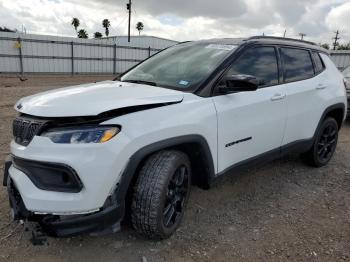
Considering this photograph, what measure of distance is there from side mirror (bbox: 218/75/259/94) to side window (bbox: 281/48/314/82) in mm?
1113

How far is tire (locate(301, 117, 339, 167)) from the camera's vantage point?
4.52 metres

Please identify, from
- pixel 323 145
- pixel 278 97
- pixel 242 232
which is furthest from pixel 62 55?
pixel 242 232

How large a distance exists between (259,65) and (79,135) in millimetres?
2164

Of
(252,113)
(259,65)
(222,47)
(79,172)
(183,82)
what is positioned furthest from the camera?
(259,65)

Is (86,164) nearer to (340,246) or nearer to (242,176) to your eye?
(340,246)

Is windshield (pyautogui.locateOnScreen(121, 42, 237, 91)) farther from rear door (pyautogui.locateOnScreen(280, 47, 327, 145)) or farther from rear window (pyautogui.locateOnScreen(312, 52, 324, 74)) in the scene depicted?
rear window (pyautogui.locateOnScreen(312, 52, 324, 74))

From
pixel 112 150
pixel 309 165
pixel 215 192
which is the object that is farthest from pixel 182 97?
pixel 309 165

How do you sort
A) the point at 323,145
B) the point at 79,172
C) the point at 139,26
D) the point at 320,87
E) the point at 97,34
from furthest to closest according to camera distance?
the point at 139,26 < the point at 97,34 < the point at 323,145 < the point at 320,87 < the point at 79,172

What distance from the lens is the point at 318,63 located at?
4.45 metres

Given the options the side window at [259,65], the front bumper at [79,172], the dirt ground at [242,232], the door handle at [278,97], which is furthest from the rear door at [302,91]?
the front bumper at [79,172]

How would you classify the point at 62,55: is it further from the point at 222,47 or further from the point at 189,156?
the point at 189,156

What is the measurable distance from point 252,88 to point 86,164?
157cm

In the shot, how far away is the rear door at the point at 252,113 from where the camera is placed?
2996mm

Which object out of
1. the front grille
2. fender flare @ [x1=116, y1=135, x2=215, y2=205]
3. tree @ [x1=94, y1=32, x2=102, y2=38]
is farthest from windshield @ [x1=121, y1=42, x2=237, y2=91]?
tree @ [x1=94, y1=32, x2=102, y2=38]
